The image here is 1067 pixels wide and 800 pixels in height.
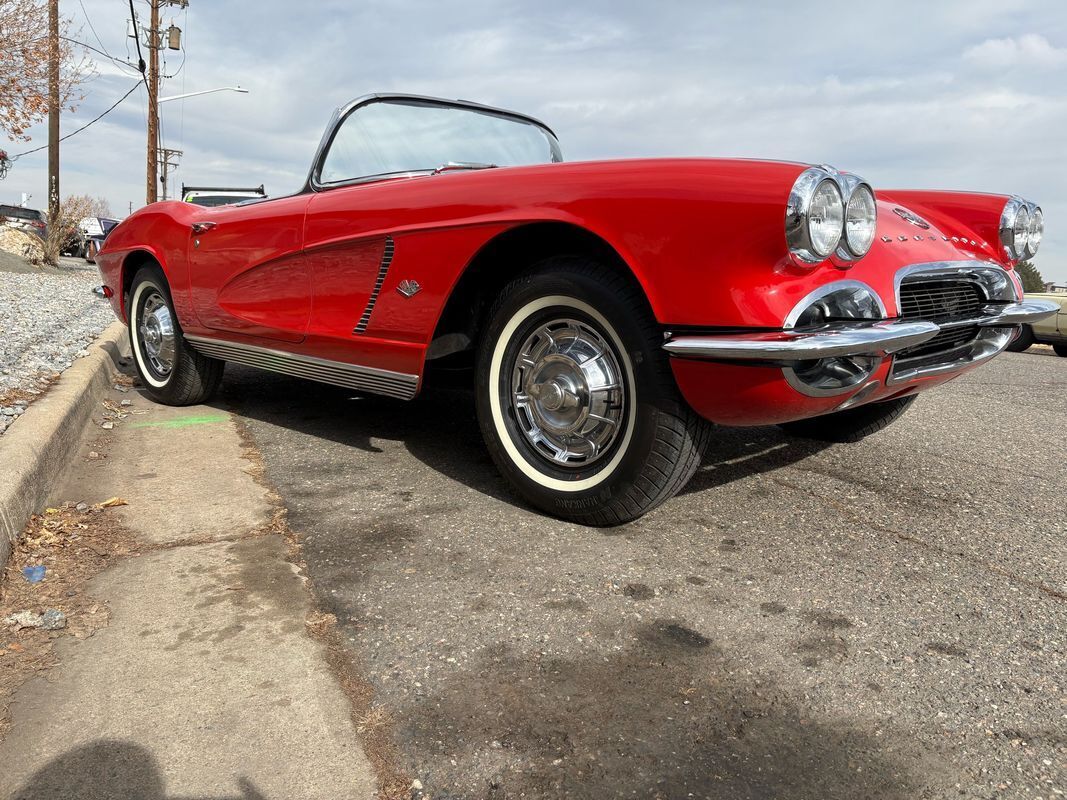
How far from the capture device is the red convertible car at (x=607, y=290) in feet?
6.86

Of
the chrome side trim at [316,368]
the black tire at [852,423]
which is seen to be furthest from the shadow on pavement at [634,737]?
→ the black tire at [852,423]

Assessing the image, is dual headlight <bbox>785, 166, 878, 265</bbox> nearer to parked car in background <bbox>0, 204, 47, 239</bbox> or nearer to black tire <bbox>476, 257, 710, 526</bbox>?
black tire <bbox>476, 257, 710, 526</bbox>

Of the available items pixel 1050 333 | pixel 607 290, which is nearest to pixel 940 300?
pixel 607 290

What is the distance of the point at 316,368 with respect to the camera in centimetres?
335

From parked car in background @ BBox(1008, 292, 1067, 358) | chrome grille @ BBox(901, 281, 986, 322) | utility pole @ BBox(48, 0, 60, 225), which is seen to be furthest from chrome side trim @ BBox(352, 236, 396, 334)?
utility pole @ BBox(48, 0, 60, 225)

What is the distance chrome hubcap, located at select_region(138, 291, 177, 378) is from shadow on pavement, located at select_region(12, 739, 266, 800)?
126 inches

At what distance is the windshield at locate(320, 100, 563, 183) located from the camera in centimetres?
348

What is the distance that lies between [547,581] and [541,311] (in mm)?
882

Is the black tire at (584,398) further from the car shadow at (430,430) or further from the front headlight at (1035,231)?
the front headlight at (1035,231)

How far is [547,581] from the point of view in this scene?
2.15 metres

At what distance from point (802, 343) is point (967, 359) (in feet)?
3.59

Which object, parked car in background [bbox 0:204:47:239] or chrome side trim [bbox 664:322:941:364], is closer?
chrome side trim [bbox 664:322:941:364]

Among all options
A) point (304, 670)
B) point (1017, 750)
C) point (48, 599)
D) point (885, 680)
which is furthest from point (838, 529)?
point (48, 599)

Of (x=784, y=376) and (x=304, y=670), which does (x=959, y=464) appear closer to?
(x=784, y=376)
